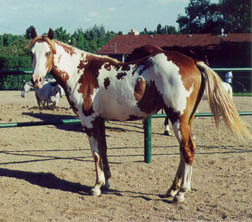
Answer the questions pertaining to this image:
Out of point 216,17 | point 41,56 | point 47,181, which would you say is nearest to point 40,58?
point 41,56

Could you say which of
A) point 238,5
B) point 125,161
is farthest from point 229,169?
point 238,5

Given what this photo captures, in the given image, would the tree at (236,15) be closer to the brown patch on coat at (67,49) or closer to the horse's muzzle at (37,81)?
the brown patch on coat at (67,49)

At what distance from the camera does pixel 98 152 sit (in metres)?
4.00

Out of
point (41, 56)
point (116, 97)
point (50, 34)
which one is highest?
point (50, 34)

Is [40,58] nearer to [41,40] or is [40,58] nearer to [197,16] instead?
[41,40]

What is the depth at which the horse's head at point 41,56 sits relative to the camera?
3.51m

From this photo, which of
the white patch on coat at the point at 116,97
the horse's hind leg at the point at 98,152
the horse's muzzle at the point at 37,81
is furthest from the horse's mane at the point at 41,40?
the horse's hind leg at the point at 98,152

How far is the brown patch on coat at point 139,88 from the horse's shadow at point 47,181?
127 centimetres

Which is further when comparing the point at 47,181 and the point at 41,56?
the point at 47,181

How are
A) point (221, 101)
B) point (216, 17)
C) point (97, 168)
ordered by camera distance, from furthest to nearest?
point (216, 17), point (97, 168), point (221, 101)

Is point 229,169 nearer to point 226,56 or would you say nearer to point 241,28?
point 226,56

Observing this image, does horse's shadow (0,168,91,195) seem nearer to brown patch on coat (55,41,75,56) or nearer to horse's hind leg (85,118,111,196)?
horse's hind leg (85,118,111,196)

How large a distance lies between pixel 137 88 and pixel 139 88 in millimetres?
21

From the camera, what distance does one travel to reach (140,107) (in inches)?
144
